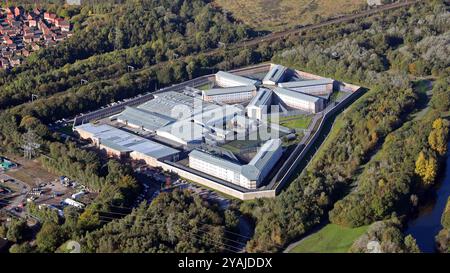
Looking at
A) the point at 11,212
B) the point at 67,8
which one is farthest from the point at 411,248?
the point at 67,8

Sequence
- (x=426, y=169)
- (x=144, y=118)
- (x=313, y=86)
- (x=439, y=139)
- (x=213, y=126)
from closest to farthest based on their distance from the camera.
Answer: (x=426, y=169) → (x=439, y=139) → (x=213, y=126) → (x=144, y=118) → (x=313, y=86)

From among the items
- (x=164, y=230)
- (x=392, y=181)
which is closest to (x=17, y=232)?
(x=164, y=230)

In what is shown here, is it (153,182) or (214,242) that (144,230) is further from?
(153,182)

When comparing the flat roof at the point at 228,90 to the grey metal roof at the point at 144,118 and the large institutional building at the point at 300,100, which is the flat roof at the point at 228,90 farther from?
the grey metal roof at the point at 144,118

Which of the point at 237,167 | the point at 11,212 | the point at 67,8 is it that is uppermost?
the point at 67,8

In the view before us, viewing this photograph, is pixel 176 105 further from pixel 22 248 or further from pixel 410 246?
pixel 410 246

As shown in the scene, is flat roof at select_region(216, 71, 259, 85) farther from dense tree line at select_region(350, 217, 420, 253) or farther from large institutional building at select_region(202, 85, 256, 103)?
dense tree line at select_region(350, 217, 420, 253)
